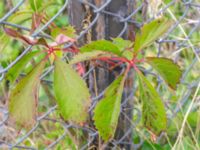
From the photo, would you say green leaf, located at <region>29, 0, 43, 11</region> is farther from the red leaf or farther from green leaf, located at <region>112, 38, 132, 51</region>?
green leaf, located at <region>112, 38, 132, 51</region>

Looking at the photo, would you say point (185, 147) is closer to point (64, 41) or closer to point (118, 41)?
point (118, 41)

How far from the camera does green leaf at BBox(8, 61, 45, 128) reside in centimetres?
97

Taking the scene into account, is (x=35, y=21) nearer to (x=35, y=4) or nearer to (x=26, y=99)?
(x=35, y=4)

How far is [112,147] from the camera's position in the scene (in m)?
1.45

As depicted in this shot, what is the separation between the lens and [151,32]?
1.04 meters

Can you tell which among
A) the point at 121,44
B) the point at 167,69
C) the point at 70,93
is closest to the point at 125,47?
the point at 121,44

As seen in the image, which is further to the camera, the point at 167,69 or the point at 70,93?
the point at 167,69

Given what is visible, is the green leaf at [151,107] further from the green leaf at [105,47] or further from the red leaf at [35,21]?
the red leaf at [35,21]

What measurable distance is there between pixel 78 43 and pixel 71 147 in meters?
0.40

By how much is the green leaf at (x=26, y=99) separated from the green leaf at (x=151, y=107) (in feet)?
0.82

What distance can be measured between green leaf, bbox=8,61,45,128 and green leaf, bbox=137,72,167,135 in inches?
9.9

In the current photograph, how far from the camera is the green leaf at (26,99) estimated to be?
38.3 inches

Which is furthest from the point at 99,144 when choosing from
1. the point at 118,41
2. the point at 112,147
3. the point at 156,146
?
the point at 118,41

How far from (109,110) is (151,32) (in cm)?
21
